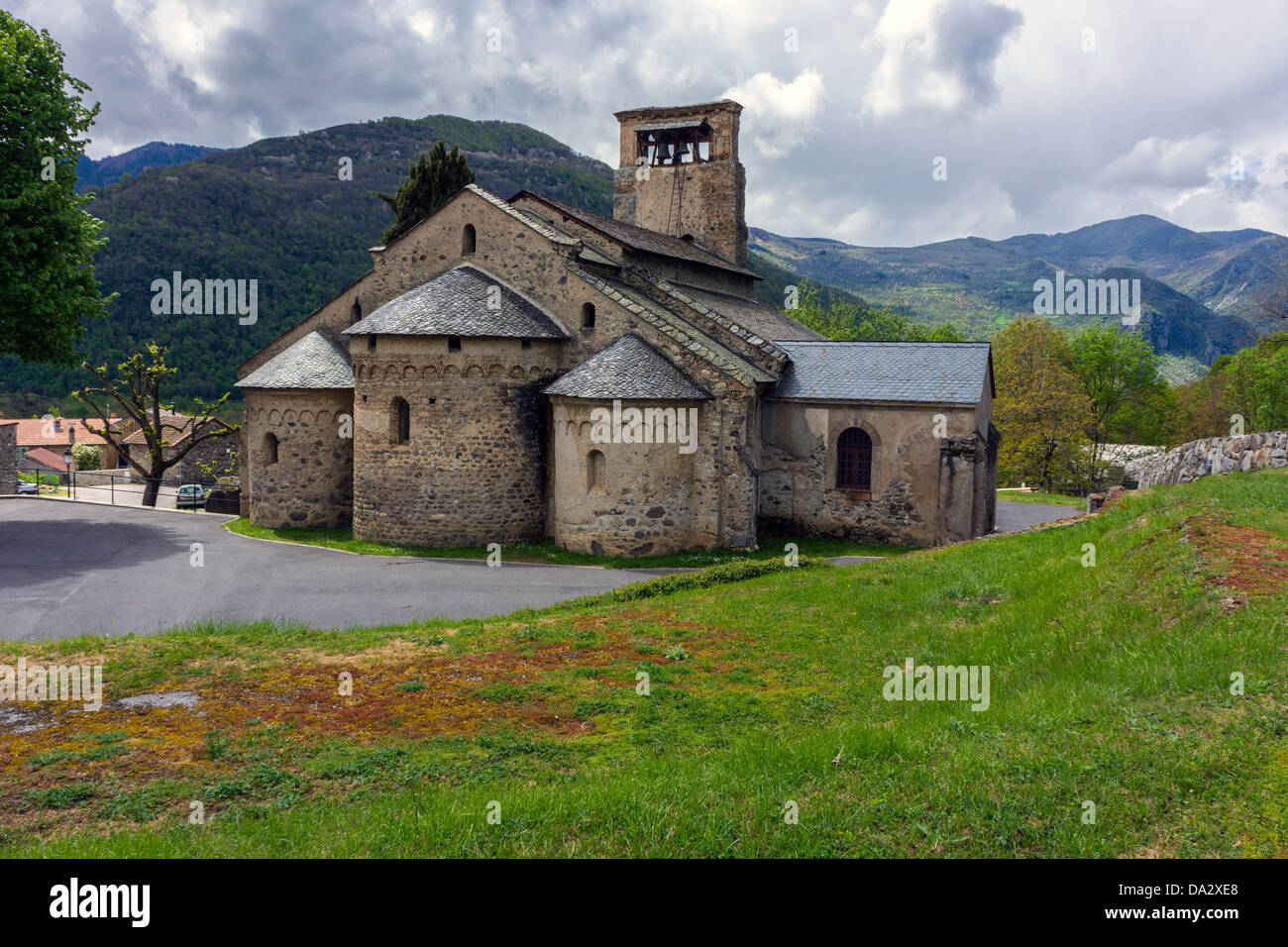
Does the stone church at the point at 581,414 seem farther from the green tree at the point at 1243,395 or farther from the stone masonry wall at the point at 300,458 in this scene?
the green tree at the point at 1243,395

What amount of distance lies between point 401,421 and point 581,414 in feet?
19.6

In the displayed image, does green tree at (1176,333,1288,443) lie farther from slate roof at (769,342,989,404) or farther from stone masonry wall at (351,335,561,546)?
stone masonry wall at (351,335,561,546)

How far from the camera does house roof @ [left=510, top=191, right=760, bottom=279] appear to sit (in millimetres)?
30062

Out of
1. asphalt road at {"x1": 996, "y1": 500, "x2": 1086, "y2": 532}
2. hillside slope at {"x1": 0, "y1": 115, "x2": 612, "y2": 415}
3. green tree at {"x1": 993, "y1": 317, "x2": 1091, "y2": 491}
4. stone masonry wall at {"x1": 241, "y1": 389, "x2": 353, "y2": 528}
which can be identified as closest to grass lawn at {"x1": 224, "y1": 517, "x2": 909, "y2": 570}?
stone masonry wall at {"x1": 241, "y1": 389, "x2": 353, "y2": 528}

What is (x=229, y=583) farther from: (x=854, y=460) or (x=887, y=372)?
(x=887, y=372)

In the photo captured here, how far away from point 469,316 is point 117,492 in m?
35.2

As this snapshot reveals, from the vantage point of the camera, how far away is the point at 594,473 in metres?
24.8

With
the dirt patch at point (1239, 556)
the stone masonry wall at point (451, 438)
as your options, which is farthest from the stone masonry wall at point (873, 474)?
the dirt patch at point (1239, 556)

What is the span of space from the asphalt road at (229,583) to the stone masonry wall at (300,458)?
81.8 inches

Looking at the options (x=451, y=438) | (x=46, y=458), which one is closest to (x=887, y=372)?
(x=451, y=438)

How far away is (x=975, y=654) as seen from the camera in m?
11.8

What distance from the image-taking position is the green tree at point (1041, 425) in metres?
50.5

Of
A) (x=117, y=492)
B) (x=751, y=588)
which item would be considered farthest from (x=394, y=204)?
(x=751, y=588)

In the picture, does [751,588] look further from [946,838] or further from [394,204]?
[394,204]
